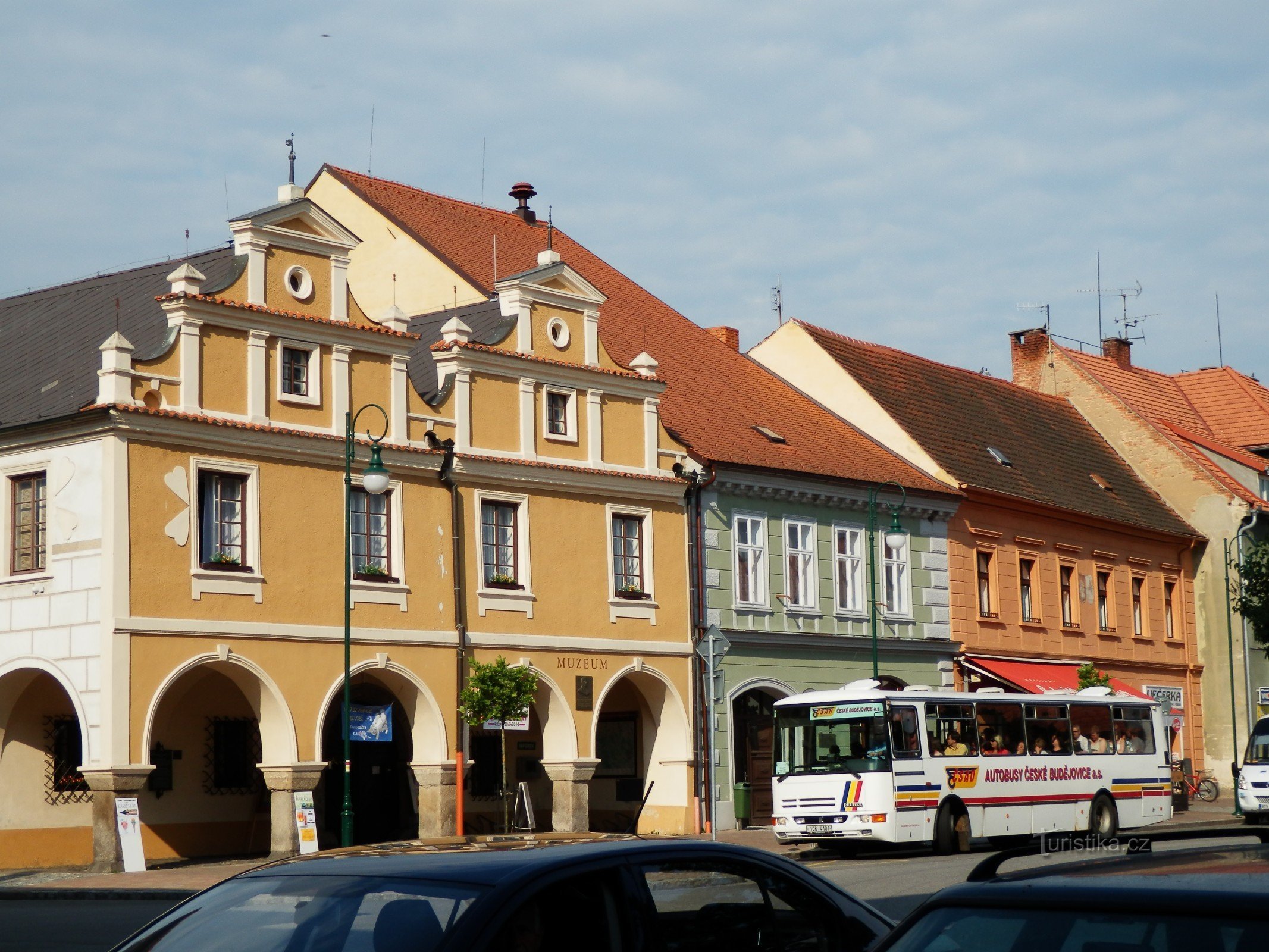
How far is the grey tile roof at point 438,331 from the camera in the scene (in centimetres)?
3362

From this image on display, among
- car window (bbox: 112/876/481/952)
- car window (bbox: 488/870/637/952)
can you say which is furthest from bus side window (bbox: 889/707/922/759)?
car window (bbox: 112/876/481/952)

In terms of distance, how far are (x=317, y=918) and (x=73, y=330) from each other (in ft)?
91.5

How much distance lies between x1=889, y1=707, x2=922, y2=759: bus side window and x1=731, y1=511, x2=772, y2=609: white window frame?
862 cm

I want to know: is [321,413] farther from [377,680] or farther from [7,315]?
[7,315]

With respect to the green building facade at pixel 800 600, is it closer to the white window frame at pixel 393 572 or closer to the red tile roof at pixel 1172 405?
the white window frame at pixel 393 572

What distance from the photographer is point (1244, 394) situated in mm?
61531

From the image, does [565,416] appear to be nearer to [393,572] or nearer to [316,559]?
[393,572]

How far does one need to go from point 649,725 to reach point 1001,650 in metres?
12.0

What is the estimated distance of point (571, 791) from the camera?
109 feet

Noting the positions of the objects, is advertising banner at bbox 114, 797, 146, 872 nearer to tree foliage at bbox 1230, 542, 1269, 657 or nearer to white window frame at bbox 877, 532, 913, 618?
white window frame at bbox 877, 532, 913, 618

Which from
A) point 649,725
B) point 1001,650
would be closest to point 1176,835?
point 649,725

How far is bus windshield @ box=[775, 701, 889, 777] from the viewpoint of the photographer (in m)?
28.8

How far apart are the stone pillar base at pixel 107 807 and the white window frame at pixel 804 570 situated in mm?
15976

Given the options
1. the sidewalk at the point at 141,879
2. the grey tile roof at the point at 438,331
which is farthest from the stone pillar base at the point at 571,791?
the grey tile roof at the point at 438,331
